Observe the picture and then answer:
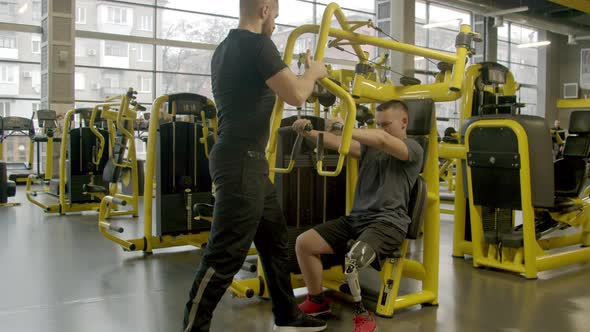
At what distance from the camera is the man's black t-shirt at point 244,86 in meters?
2.16

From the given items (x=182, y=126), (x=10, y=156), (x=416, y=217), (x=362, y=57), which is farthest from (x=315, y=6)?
(x=416, y=217)

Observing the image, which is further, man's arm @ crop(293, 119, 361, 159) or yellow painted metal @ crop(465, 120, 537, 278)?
yellow painted metal @ crop(465, 120, 537, 278)

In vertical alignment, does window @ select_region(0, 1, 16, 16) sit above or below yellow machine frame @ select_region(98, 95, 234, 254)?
above

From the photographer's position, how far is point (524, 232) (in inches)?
158

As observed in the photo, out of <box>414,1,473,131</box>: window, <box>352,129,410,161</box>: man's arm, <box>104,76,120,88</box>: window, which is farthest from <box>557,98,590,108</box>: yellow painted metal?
<box>352,129,410,161</box>: man's arm

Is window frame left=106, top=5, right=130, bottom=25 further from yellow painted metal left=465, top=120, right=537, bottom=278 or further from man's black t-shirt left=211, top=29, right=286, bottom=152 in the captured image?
man's black t-shirt left=211, top=29, right=286, bottom=152

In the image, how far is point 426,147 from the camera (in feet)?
10.9

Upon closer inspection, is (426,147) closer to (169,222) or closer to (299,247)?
(299,247)

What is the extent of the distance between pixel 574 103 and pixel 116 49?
16508 mm

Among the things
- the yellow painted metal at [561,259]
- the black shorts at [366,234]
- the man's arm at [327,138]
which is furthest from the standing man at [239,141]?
the yellow painted metal at [561,259]

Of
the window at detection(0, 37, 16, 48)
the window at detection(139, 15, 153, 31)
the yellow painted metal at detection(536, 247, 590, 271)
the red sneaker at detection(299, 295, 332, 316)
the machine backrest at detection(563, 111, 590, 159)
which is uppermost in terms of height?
the window at detection(139, 15, 153, 31)

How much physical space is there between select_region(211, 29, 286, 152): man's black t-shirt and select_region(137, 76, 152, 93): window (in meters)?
11.3

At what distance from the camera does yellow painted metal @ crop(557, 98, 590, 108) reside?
19.7m

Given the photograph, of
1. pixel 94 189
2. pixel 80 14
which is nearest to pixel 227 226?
pixel 94 189
